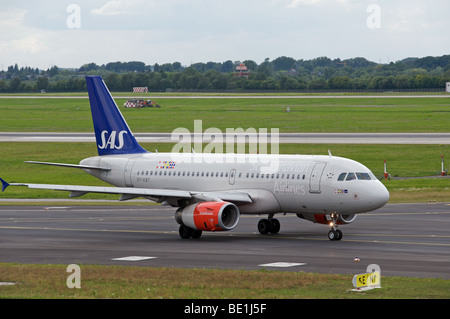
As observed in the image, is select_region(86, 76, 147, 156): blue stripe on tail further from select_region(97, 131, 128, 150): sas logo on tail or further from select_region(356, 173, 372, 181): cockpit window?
select_region(356, 173, 372, 181): cockpit window

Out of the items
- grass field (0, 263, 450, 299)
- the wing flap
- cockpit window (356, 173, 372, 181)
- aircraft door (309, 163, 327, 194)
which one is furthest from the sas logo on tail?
grass field (0, 263, 450, 299)

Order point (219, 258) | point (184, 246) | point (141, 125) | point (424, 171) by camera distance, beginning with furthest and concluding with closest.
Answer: point (141, 125) → point (424, 171) → point (184, 246) → point (219, 258)

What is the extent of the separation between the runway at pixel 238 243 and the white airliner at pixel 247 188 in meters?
1.32

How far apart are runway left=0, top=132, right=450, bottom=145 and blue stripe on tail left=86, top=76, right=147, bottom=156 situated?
162 feet

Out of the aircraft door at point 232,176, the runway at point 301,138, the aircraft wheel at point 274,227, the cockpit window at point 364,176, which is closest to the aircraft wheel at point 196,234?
the aircraft door at point 232,176

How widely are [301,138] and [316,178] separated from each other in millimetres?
63358

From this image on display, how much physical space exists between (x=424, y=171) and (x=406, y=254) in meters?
43.4

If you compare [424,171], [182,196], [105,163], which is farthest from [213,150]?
[182,196]

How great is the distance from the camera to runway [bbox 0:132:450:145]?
101312 millimetres

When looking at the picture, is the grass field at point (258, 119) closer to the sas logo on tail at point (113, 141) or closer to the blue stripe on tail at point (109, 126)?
the blue stripe on tail at point (109, 126)

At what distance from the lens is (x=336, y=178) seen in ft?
140

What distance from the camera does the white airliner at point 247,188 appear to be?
139ft

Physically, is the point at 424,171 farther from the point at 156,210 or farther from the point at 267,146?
the point at 156,210

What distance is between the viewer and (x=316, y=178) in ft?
141
